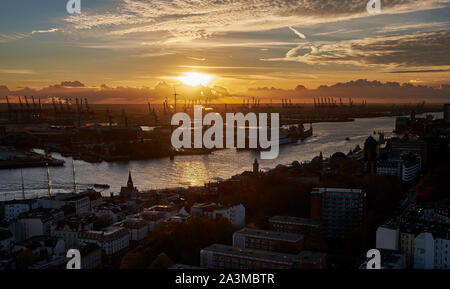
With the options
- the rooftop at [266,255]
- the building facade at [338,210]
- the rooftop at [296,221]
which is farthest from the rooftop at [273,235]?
the building facade at [338,210]

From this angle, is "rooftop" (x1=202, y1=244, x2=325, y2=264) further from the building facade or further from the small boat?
the small boat

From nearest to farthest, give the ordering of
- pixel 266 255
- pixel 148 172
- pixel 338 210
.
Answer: pixel 266 255 → pixel 338 210 → pixel 148 172

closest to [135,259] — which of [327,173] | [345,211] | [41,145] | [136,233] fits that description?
[136,233]

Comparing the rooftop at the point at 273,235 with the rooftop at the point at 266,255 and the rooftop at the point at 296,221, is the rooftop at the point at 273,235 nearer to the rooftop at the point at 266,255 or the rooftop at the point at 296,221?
the rooftop at the point at 266,255

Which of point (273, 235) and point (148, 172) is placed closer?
point (273, 235)

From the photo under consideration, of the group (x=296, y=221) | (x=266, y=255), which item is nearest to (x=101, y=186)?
(x=296, y=221)

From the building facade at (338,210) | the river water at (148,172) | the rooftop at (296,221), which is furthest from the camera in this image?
the river water at (148,172)

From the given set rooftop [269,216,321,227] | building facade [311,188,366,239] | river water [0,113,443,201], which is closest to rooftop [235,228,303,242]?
rooftop [269,216,321,227]

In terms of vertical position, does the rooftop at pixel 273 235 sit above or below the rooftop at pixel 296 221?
above

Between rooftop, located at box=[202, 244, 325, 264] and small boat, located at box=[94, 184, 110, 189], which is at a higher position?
rooftop, located at box=[202, 244, 325, 264]

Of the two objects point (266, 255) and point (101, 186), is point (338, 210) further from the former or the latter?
point (101, 186)

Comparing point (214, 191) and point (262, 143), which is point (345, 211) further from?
point (262, 143)
